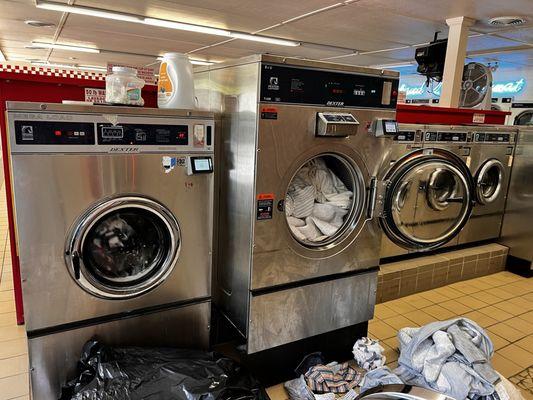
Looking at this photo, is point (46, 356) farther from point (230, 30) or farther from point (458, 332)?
point (230, 30)

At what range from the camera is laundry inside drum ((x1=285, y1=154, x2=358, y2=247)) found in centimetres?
237

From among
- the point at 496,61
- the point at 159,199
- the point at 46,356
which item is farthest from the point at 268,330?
the point at 496,61

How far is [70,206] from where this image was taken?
168 cm

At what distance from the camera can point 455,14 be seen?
15.8 feet

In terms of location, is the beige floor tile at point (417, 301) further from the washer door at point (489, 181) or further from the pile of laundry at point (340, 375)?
the washer door at point (489, 181)

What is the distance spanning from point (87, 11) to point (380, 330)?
5.34 m

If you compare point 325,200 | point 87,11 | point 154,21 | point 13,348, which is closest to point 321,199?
point 325,200

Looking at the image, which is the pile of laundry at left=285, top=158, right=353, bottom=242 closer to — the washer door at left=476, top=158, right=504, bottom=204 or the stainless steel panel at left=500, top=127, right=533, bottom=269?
the washer door at left=476, top=158, right=504, bottom=204

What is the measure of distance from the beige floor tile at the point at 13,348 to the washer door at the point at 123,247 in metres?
1.16

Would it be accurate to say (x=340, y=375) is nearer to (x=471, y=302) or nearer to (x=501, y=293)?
(x=471, y=302)

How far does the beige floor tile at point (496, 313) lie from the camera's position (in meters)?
3.26

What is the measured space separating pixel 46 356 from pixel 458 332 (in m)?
2.13

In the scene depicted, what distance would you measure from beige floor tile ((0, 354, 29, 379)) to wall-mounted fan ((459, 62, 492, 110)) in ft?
17.0

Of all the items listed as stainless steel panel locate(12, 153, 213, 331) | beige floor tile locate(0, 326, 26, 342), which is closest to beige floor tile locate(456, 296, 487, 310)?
stainless steel panel locate(12, 153, 213, 331)
